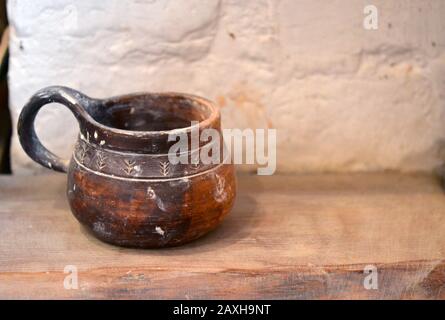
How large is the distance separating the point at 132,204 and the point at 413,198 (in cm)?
46

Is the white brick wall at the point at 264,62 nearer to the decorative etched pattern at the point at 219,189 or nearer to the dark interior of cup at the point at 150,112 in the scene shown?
the dark interior of cup at the point at 150,112

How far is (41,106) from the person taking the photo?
2.83 feet

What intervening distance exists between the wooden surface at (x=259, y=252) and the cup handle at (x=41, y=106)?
92 millimetres

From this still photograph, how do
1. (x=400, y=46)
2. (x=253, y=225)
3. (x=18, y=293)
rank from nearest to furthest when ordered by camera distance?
(x=18, y=293) < (x=253, y=225) < (x=400, y=46)

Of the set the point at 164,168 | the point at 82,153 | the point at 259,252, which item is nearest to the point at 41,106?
the point at 82,153

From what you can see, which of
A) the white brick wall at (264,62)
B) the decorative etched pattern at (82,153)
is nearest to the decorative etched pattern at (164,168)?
the decorative etched pattern at (82,153)

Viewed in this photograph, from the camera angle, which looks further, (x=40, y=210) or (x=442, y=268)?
(x=40, y=210)

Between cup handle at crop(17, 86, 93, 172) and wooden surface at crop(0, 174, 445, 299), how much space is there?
0.09 metres

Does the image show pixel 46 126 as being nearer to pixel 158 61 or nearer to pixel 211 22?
pixel 158 61

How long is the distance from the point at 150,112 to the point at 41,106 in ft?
0.53

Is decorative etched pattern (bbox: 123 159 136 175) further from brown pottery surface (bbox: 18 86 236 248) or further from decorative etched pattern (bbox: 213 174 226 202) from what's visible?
decorative etched pattern (bbox: 213 174 226 202)

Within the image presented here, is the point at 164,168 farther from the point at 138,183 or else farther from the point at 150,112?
the point at 150,112

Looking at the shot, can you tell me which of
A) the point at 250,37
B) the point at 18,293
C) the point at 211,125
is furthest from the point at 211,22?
the point at 18,293

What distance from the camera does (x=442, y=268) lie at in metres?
0.81
